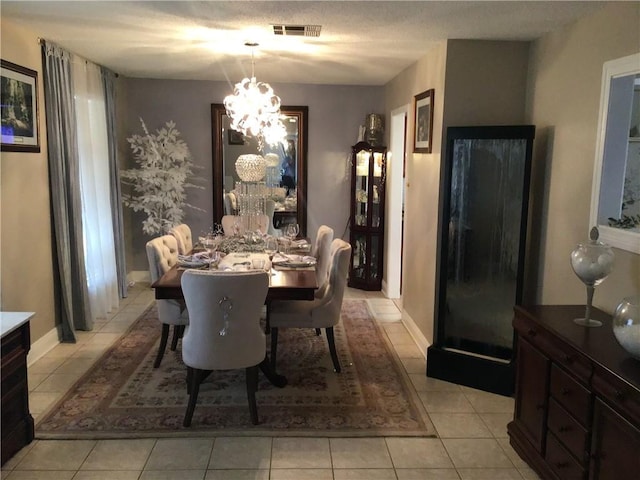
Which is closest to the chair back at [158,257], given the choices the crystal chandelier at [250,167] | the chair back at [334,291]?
the chair back at [334,291]

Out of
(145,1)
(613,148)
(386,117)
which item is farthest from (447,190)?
(386,117)

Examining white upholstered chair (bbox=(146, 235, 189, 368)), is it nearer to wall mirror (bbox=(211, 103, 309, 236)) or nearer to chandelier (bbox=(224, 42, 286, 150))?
chandelier (bbox=(224, 42, 286, 150))

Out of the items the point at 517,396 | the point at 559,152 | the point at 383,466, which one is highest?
→ the point at 559,152

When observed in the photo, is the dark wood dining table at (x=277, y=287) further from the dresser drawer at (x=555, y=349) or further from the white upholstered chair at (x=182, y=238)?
the dresser drawer at (x=555, y=349)

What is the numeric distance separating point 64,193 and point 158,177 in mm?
1695

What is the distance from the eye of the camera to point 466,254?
3.76 m

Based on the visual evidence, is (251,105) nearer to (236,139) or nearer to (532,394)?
(236,139)

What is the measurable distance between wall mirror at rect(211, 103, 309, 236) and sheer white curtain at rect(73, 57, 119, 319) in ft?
4.57

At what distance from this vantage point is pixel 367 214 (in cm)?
620

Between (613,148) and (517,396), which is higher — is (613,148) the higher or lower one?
the higher one

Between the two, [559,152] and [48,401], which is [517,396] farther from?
[48,401]

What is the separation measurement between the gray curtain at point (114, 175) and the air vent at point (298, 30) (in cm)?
253

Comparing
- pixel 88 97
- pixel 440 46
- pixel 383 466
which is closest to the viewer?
pixel 383 466

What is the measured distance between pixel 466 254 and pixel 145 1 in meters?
2.62
